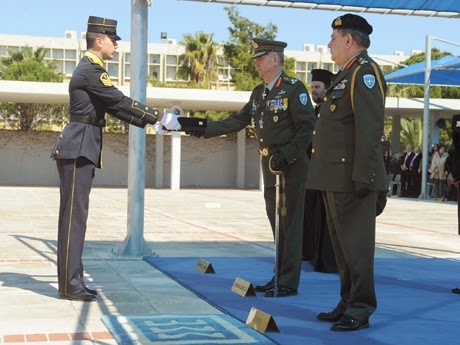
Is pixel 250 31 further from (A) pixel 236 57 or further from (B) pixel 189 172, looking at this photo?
(B) pixel 189 172

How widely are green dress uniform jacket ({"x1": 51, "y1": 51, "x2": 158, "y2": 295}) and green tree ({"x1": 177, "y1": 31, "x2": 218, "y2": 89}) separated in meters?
52.9

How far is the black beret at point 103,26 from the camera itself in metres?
6.73

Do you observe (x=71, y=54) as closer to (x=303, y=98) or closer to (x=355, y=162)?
(x=303, y=98)

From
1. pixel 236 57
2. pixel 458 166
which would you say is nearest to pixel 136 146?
pixel 458 166

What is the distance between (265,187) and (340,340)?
7.03ft

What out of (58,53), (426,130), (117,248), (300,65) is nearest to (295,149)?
(117,248)

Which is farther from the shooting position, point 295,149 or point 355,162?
point 295,149

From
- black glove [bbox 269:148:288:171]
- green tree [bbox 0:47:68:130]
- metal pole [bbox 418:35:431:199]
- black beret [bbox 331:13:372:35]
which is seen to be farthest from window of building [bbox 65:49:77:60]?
black beret [bbox 331:13:372:35]

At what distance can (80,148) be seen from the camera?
21.4ft

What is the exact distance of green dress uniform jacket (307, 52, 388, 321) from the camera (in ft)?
17.7

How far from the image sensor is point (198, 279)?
7.73 meters

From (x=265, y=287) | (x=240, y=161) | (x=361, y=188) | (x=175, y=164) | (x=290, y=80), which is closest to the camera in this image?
(x=361, y=188)

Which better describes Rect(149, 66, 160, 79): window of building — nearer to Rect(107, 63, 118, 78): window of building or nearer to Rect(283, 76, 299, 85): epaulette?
Rect(107, 63, 118, 78): window of building

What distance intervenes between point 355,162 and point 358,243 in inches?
22.5
